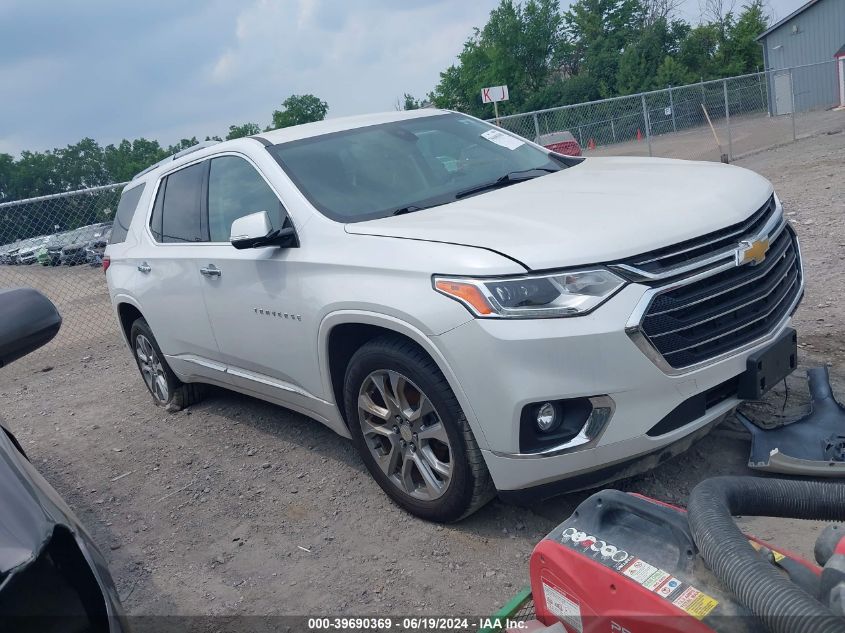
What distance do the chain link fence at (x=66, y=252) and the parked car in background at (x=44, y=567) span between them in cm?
843

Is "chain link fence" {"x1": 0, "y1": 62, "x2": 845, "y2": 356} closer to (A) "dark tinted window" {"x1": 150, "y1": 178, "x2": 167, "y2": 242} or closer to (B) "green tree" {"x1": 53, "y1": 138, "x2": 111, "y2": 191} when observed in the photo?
(A) "dark tinted window" {"x1": 150, "y1": 178, "x2": 167, "y2": 242}

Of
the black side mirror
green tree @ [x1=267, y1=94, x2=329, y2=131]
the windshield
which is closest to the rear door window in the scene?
the windshield

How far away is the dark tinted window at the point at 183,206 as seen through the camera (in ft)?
15.7

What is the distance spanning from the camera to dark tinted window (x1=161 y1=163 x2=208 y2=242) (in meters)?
4.79

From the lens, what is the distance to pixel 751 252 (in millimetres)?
3100

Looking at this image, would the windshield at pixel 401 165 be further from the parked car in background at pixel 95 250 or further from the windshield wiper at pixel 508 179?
the parked car in background at pixel 95 250

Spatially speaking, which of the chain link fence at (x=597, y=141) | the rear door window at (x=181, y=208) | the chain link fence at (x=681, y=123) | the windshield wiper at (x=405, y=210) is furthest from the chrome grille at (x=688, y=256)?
the chain link fence at (x=681, y=123)

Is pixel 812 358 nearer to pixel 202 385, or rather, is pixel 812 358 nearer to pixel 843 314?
pixel 843 314

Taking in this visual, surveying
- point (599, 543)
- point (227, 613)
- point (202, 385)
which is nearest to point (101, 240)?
point (202, 385)

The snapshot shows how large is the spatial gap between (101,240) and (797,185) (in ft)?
33.2

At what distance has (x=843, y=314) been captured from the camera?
5312mm

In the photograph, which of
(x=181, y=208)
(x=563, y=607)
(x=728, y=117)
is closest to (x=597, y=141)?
(x=728, y=117)

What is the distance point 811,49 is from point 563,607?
40729 mm

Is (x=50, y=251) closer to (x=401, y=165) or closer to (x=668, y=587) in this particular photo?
(x=401, y=165)
